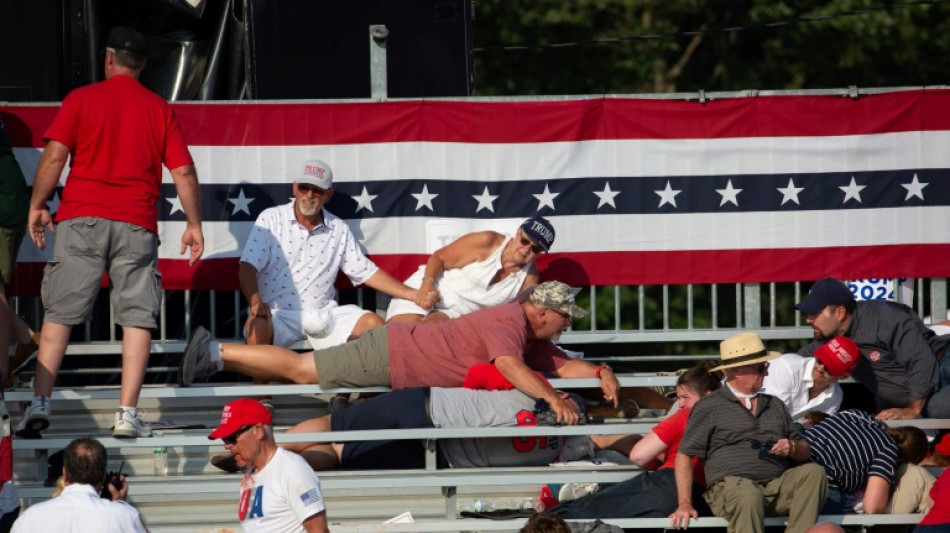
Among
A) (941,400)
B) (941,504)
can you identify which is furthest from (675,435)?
(941,400)

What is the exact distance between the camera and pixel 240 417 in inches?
245

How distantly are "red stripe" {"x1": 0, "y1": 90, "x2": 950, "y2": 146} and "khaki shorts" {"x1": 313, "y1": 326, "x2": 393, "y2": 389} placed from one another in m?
1.45

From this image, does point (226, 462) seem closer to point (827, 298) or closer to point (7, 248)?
point (7, 248)

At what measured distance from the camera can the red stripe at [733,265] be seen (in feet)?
29.1

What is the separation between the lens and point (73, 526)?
5.64 m

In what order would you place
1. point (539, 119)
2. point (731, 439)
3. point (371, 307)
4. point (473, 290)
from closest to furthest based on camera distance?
point (731, 439) < point (473, 290) < point (539, 119) < point (371, 307)

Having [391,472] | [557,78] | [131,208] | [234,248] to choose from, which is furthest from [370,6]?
[557,78]

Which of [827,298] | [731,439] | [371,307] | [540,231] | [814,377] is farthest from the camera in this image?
[371,307]

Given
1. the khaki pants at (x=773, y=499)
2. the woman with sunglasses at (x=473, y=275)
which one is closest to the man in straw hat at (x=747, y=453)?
the khaki pants at (x=773, y=499)

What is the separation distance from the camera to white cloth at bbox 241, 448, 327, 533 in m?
6.14

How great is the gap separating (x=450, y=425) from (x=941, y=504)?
2328 millimetres

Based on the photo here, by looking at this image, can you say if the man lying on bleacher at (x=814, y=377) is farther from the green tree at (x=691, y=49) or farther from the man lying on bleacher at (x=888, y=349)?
the green tree at (x=691, y=49)

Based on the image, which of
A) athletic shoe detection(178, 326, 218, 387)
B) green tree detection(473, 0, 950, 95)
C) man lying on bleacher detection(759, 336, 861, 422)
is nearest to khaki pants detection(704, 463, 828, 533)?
man lying on bleacher detection(759, 336, 861, 422)

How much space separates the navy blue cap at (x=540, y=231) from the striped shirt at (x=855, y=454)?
5.81 ft
